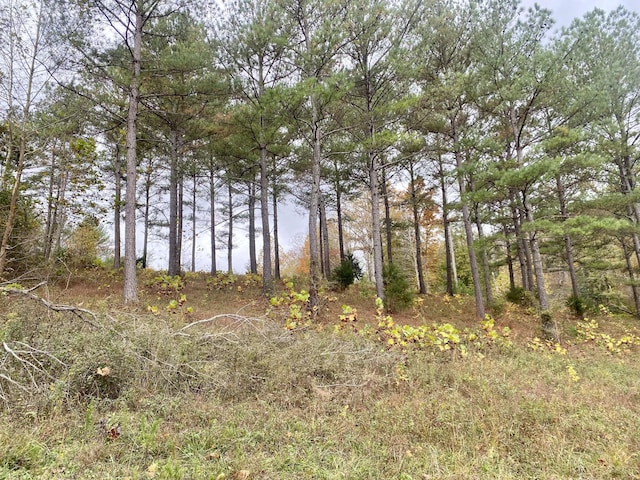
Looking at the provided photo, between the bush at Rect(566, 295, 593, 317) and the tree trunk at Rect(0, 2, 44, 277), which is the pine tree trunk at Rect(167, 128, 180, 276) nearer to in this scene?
the tree trunk at Rect(0, 2, 44, 277)

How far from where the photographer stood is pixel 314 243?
8914 millimetres

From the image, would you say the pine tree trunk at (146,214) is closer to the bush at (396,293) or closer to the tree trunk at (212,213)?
the tree trunk at (212,213)

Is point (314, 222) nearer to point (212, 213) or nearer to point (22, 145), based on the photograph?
point (22, 145)

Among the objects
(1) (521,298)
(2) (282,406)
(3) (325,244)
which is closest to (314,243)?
(2) (282,406)

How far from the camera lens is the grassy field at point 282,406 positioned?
2.59 meters

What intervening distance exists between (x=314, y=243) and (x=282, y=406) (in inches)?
216

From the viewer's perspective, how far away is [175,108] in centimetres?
1153

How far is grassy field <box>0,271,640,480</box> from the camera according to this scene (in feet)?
8.50

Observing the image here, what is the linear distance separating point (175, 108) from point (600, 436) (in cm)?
1316

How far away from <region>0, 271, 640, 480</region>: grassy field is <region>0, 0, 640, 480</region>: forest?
3 centimetres

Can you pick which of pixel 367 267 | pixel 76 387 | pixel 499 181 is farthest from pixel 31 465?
pixel 367 267

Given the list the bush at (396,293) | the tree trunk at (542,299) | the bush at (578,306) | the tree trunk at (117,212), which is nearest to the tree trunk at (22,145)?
the tree trunk at (117,212)

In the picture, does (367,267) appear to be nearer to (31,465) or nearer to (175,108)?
(175,108)

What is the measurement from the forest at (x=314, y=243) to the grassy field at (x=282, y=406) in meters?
0.03
